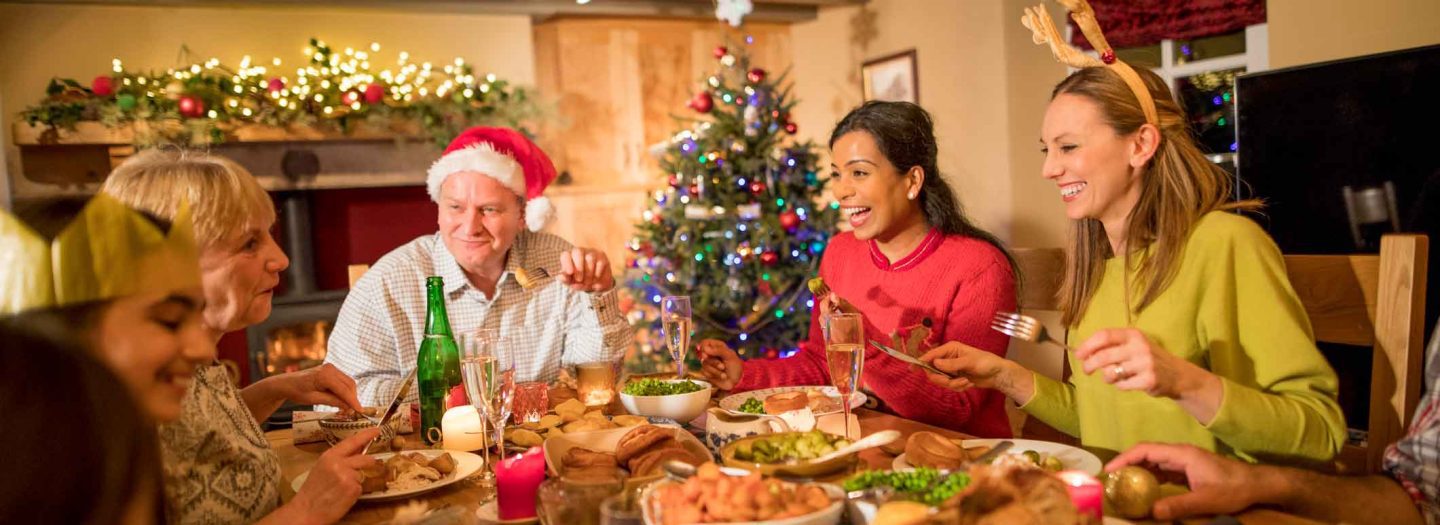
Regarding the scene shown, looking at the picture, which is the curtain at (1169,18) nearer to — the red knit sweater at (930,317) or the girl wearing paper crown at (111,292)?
the red knit sweater at (930,317)

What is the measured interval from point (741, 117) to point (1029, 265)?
286cm

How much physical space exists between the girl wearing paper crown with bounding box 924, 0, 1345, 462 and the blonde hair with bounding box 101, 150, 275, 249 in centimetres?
109

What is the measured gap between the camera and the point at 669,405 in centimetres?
186

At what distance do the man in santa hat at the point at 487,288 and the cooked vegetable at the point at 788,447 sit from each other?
1126mm

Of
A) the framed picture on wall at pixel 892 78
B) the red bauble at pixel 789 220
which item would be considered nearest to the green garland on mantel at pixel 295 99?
the red bauble at pixel 789 220

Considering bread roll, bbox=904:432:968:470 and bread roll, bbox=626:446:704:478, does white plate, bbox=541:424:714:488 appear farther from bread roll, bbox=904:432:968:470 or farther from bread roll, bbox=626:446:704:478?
bread roll, bbox=904:432:968:470

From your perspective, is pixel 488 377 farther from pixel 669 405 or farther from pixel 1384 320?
pixel 1384 320

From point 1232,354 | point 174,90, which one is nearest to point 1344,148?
point 1232,354

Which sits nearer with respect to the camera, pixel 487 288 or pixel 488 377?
pixel 488 377

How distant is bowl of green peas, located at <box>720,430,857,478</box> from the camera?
1.30 meters

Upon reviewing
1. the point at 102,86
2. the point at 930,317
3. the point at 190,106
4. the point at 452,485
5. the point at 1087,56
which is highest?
the point at 102,86

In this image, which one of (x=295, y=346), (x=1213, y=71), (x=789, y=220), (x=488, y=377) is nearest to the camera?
(x=488, y=377)

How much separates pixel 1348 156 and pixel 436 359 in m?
3.07

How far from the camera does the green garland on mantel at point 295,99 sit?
5191mm
